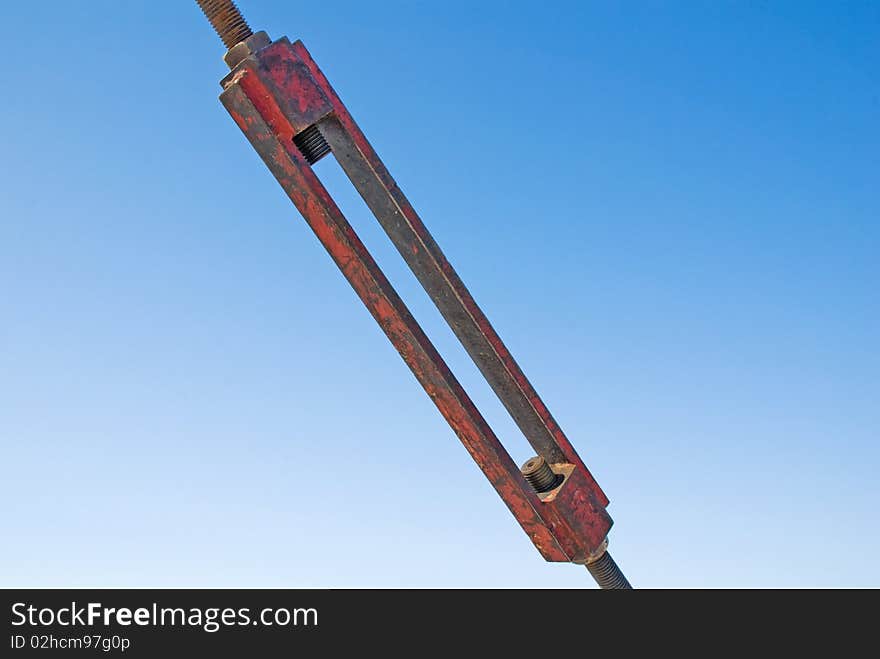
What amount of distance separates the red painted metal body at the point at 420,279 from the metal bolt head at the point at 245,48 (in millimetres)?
75

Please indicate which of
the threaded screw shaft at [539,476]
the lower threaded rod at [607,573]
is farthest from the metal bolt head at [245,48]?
the lower threaded rod at [607,573]

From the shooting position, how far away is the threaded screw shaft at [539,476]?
17.8 feet

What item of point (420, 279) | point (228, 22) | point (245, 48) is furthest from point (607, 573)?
point (228, 22)

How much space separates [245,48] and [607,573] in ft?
11.9

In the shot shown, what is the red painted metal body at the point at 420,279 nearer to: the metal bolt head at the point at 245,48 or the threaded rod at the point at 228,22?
the metal bolt head at the point at 245,48

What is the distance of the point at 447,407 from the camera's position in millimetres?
5035

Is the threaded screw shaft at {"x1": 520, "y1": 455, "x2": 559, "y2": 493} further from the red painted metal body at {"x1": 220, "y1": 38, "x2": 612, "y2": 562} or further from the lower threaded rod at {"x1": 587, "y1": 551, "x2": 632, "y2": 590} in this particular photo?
the lower threaded rod at {"x1": 587, "y1": 551, "x2": 632, "y2": 590}

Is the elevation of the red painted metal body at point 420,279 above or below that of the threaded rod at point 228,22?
below

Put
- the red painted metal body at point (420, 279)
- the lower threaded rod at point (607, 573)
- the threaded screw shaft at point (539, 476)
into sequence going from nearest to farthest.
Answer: the red painted metal body at point (420, 279) → the threaded screw shaft at point (539, 476) → the lower threaded rod at point (607, 573)

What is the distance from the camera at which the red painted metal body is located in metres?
4.83

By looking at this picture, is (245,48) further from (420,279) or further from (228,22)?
(420,279)

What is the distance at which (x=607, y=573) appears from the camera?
5.76 meters

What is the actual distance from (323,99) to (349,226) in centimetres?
67
